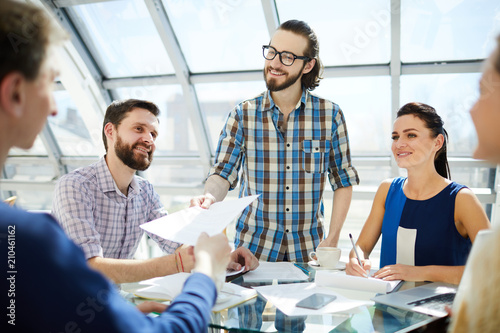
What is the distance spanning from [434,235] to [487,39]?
3461mm

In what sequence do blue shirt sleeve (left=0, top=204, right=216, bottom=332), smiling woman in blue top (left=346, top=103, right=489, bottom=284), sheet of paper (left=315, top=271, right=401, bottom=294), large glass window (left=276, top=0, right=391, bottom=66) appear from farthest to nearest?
large glass window (left=276, top=0, right=391, bottom=66) → smiling woman in blue top (left=346, top=103, right=489, bottom=284) → sheet of paper (left=315, top=271, right=401, bottom=294) → blue shirt sleeve (left=0, top=204, right=216, bottom=332)

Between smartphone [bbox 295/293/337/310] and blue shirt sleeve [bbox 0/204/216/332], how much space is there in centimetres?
77

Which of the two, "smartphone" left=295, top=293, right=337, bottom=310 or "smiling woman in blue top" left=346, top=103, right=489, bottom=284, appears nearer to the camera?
"smartphone" left=295, top=293, right=337, bottom=310

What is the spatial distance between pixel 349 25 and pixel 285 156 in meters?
2.91

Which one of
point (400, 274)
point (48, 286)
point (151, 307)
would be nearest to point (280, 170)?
point (400, 274)

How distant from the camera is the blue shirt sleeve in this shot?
838 millimetres

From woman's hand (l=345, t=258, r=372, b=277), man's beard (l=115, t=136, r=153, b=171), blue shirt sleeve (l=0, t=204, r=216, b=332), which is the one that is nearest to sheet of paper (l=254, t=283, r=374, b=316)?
woman's hand (l=345, t=258, r=372, b=277)

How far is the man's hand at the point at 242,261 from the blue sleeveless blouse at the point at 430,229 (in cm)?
80

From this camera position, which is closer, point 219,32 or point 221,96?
point 219,32

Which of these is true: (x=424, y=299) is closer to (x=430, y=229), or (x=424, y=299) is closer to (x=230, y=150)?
(x=430, y=229)

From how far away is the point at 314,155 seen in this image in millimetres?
2672

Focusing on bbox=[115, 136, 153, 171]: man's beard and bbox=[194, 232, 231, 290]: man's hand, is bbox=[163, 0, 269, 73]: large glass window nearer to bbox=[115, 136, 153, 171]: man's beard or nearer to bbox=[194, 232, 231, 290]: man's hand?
bbox=[115, 136, 153, 171]: man's beard

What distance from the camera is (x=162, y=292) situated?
1.66 m

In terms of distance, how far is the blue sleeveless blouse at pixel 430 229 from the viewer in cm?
226
